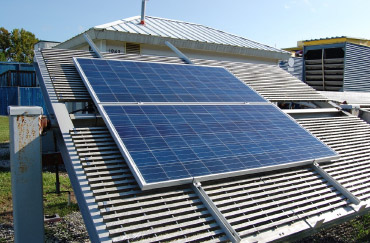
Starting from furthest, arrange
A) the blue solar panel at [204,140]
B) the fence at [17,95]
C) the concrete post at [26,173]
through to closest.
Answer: the fence at [17,95] → the blue solar panel at [204,140] → the concrete post at [26,173]

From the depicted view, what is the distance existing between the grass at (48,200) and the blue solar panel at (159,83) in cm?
458

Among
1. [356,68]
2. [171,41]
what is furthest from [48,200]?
[356,68]

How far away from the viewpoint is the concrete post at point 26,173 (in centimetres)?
638

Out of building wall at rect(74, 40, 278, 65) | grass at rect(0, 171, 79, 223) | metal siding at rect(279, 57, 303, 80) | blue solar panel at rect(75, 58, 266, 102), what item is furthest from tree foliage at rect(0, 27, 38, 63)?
blue solar panel at rect(75, 58, 266, 102)

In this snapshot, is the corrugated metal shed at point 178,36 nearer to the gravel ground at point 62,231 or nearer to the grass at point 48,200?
the grass at point 48,200

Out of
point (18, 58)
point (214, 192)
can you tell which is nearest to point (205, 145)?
point (214, 192)

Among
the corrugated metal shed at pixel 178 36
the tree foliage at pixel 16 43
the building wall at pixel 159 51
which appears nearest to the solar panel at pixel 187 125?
the corrugated metal shed at pixel 178 36

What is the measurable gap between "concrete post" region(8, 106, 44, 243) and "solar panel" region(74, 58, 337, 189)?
1514mm

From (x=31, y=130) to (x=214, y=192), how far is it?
362 centimetres

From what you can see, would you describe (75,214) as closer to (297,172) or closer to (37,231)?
(37,231)

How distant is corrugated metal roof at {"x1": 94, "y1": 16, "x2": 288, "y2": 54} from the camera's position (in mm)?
17141

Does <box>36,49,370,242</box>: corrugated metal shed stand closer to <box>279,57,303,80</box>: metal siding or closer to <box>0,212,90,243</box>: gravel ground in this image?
<box>0,212,90,243</box>: gravel ground

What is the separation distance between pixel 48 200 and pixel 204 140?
692 centimetres

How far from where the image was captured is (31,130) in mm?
6582
